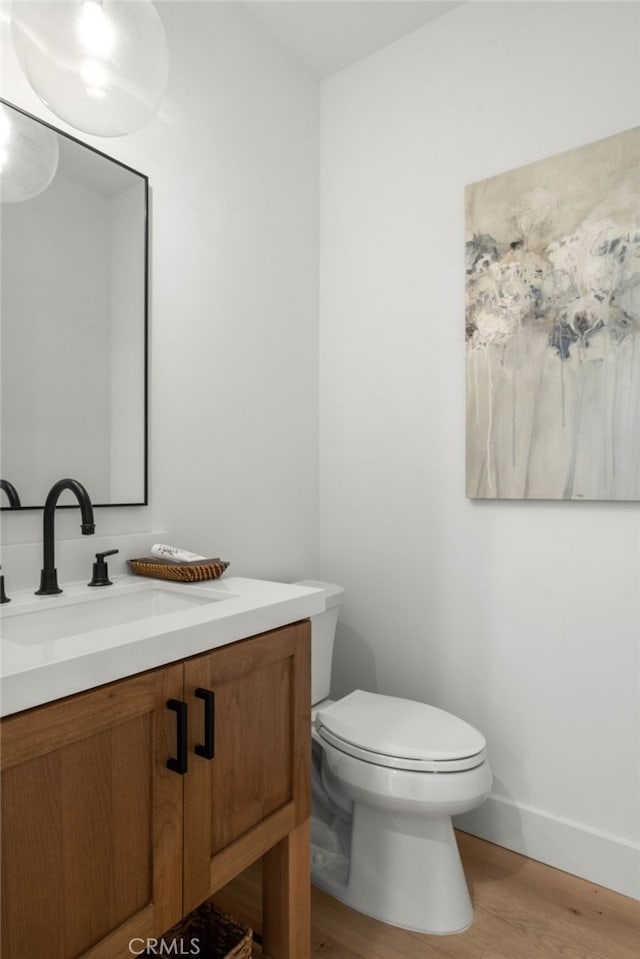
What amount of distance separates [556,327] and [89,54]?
1.33 m

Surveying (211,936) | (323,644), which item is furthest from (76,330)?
(211,936)

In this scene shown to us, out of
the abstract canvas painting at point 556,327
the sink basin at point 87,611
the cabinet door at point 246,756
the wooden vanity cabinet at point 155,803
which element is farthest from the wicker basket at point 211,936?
the abstract canvas painting at point 556,327

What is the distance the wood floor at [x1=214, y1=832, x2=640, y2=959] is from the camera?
139 centimetres

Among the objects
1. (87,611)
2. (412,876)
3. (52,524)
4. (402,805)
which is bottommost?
(412,876)

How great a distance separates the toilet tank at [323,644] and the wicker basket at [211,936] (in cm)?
61

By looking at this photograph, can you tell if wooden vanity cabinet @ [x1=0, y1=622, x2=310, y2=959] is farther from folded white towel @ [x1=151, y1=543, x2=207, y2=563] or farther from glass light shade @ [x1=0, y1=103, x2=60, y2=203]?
glass light shade @ [x1=0, y1=103, x2=60, y2=203]

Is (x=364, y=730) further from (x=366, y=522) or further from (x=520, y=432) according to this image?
(x=520, y=432)

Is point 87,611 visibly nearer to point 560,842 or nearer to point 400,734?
point 400,734

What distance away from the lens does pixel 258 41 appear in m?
1.97

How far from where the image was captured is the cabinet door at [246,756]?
101cm

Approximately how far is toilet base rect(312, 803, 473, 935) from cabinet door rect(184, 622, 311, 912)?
1.18ft

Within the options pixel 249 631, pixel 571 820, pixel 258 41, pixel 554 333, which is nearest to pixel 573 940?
pixel 571 820

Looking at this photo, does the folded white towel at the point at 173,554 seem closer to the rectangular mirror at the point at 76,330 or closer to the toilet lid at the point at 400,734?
the rectangular mirror at the point at 76,330

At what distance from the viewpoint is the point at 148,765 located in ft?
3.04
